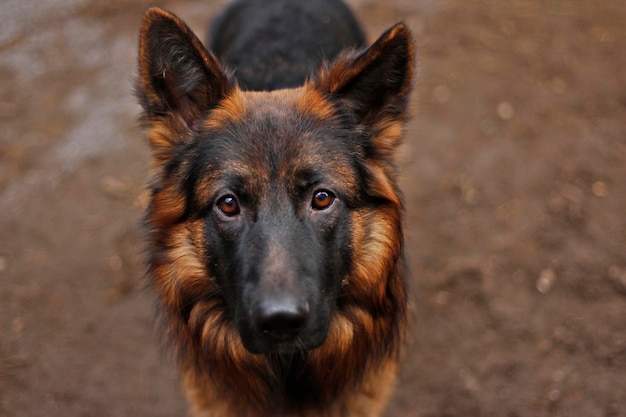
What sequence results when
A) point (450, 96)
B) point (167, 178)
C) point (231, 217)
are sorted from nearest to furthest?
point (231, 217) < point (167, 178) < point (450, 96)

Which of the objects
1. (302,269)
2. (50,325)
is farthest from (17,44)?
(302,269)

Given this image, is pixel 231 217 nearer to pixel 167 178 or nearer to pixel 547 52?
pixel 167 178

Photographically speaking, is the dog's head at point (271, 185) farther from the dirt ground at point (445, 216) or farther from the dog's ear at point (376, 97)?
the dirt ground at point (445, 216)

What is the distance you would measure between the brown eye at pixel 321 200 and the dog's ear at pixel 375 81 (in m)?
0.60

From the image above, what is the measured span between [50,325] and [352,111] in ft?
11.5

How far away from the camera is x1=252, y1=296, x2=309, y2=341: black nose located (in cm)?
314

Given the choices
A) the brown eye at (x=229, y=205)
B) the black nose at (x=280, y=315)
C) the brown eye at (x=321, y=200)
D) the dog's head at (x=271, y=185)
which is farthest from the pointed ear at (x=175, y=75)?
the black nose at (x=280, y=315)

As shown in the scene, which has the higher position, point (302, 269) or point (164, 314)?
point (302, 269)

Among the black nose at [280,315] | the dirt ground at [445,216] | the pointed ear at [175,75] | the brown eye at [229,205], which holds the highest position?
the pointed ear at [175,75]

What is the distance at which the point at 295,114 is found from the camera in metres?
3.79

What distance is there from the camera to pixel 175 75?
3.84m

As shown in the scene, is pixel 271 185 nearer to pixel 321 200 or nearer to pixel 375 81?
pixel 321 200

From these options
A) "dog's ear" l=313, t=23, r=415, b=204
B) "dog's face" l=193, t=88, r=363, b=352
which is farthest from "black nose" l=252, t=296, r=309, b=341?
"dog's ear" l=313, t=23, r=415, b=204

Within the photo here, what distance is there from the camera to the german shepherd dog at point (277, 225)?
11.3 ft
